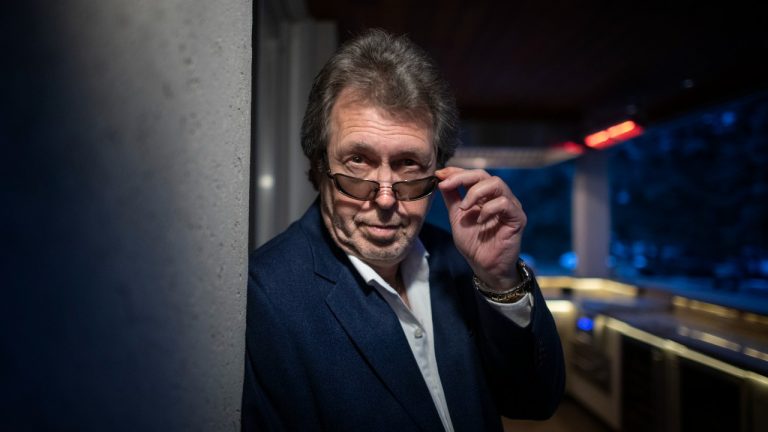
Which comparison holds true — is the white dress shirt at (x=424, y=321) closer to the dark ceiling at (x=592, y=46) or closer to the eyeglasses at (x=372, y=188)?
the eyeglasses at (x=372, y=188)

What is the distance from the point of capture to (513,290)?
1.11 m

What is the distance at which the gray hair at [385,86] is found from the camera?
109cm

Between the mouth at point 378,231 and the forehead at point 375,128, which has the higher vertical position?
the forehead at point 375,128

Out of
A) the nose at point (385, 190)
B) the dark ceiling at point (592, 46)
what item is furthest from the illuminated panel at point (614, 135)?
the nose at point (385, 190)

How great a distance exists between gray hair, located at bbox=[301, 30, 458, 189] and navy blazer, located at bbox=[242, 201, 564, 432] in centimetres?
29

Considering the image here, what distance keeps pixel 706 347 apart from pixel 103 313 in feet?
11.2

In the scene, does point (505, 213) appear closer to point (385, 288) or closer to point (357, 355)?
point (385, 288)

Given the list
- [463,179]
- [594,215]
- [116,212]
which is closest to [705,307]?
[594,215]

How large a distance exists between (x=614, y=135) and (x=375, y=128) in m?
3.62

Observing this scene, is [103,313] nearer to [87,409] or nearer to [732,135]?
[87,409]

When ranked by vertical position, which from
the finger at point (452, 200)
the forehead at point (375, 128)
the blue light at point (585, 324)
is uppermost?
the forehead at point (375, 128)

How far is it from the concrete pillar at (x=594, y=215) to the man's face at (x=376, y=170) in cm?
482

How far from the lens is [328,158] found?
117cm

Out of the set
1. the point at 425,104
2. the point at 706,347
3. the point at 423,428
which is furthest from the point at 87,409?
the point at 706,347
